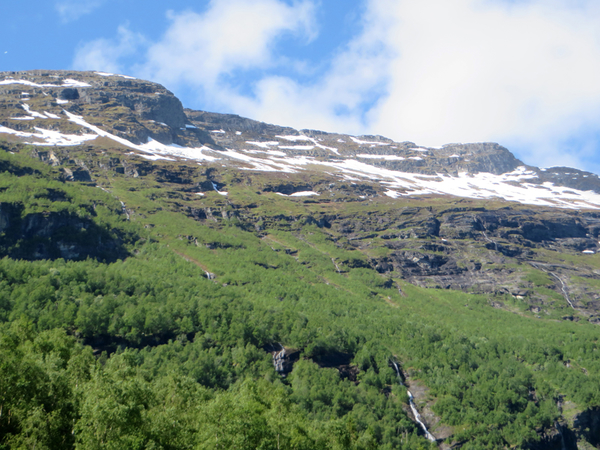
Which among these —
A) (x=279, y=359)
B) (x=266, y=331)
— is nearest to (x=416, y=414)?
(x=279, y=359)

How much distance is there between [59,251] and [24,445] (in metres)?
100

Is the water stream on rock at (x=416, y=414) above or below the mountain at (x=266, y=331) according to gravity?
below

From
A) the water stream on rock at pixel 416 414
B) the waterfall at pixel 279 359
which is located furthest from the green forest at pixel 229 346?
the waterfall at pixel 279 359

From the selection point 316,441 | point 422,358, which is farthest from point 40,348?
point 422,358

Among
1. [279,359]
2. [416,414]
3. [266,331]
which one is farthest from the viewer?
[266,331]

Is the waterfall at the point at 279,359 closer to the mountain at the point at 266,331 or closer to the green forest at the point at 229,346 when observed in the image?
the mountain at the point at 266,331

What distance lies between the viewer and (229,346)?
86.0 m

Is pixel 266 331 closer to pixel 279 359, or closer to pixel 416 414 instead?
pixel 279 359

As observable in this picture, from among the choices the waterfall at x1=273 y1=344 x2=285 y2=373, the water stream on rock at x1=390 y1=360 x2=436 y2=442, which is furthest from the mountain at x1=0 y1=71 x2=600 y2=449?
the water stream on rock at x1=390 y1=360 x2=436 y2=442

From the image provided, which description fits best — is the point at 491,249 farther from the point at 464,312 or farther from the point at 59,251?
the point at 59,251

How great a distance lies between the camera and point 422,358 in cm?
9419

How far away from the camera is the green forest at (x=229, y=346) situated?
3844 cm

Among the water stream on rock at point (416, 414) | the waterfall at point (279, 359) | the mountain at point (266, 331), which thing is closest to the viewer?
the mountain at point (266, 331)

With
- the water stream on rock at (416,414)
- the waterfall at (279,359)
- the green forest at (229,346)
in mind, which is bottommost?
the water stream on rock at (416,414)
